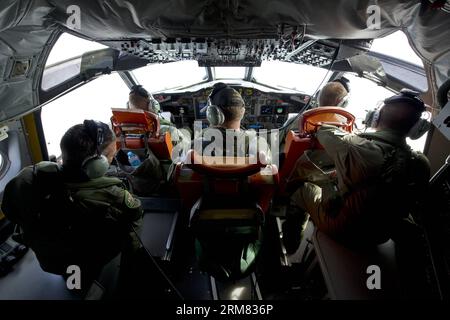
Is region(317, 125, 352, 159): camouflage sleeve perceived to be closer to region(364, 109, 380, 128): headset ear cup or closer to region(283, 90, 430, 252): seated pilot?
region(283, 90, 430, 252): seated pilot

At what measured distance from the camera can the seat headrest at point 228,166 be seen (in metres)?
1.13

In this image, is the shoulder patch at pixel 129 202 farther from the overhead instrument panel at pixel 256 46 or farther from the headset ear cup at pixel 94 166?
the overhead instrument panel at pixel 256 46

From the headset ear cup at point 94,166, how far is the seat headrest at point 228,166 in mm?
481

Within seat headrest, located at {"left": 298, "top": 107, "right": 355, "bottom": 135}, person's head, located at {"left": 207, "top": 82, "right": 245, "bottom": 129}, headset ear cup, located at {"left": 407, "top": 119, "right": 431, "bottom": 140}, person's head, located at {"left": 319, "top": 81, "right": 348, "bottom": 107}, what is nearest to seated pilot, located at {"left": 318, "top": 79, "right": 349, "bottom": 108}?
person's head, located at {"left": 319, "top": 81, "right": 348, "bottom": 107}

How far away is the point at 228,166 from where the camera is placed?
1144 millimetres

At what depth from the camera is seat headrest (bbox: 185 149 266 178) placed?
3.72 feet

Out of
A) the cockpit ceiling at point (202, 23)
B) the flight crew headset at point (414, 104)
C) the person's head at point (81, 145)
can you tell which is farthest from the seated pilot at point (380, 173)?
the person's head at point (81, 145)

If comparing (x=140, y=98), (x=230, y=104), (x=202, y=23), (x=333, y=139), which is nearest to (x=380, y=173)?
(x=333, y=139)

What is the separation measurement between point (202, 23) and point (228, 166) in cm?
89

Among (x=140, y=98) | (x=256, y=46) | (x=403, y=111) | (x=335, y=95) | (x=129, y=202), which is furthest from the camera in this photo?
(x=140, y=98)

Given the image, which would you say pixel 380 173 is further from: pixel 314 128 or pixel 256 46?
pixel 256 46

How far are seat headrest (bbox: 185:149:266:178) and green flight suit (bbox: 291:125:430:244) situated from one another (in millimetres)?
563

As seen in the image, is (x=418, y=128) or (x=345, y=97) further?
(x=345, y=97)

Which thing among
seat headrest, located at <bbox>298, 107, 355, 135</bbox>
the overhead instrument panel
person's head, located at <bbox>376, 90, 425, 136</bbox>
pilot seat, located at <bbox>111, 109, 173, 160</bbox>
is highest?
the overhead instrument panel
